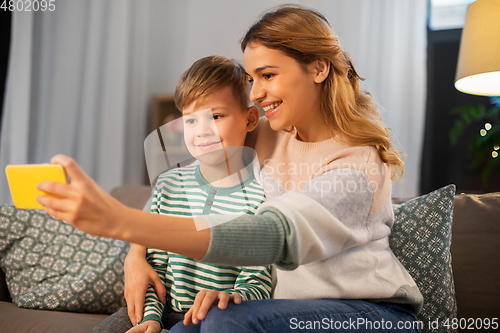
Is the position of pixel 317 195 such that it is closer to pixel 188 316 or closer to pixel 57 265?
pixel 188 316

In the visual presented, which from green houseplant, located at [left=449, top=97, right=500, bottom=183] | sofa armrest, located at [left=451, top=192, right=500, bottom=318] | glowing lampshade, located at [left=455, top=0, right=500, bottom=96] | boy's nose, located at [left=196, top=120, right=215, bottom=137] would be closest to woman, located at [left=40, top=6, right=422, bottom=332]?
→ boy's nose, located at [left=196, top=120, right=215, bottom=137]

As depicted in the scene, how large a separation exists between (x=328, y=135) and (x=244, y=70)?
200mm

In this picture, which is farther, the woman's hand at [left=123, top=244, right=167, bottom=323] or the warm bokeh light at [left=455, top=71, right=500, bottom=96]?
the warm bokeh light at [left=455, top=71, right=500, bottom=96]

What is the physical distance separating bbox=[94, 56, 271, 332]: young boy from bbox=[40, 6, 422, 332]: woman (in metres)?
0.04

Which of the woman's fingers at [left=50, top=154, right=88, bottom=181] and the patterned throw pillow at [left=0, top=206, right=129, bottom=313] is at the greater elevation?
the woman's fingers at [left=50, top=154, right=88, bottom=181]

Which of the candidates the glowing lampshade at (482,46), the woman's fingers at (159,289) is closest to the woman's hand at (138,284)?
the woman's fingers at (159,289)

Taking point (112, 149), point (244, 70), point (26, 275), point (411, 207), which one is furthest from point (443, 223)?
point (112, 149)

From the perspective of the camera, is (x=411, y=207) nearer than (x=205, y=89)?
No

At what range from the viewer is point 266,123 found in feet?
2.70

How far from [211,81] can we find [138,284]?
0.42 meters

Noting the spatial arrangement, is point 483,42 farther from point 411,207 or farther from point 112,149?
point 112,149

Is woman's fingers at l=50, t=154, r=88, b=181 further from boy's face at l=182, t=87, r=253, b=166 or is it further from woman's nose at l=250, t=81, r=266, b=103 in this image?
woman's nose at l=250, t=81, r=266, b=103

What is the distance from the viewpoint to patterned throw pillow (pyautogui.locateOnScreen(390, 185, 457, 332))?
0.90 metres

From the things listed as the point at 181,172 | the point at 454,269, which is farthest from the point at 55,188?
the point at 454,269
